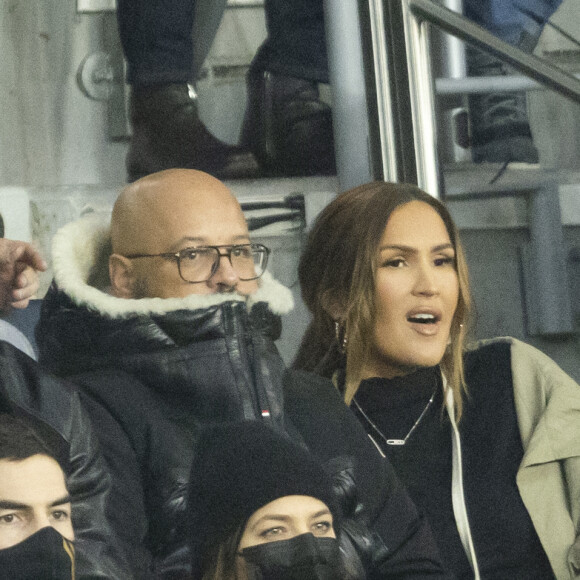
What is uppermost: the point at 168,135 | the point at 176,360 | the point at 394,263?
the point at 168,135

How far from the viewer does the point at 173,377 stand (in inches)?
53.6

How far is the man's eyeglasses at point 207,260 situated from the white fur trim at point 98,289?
3 centimetres

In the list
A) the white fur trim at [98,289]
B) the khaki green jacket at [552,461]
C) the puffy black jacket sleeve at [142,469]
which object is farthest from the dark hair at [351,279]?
the puffy black jacket sleeve at [142,469]

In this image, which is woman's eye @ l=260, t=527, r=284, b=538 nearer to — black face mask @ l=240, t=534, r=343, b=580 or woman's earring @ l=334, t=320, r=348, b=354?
black face mask @ l=240, t=534, r=343, b=580

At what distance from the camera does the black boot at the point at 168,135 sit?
1901mm

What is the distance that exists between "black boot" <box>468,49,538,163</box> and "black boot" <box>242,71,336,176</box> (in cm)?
29

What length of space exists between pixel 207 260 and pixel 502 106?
0.82 meters

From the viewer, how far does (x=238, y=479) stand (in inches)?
53.3

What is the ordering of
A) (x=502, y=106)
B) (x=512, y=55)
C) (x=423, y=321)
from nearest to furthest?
1. (x=423, y=321)
2. (x=512, y=55)
3. (x=502, y=106)

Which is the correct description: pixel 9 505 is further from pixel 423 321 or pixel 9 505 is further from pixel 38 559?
pixel 423 321

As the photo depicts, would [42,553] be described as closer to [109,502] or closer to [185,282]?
[109,502]

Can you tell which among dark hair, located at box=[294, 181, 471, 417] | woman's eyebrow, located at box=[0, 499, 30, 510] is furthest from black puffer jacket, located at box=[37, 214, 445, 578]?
dark hair, located at box=[294, 181, 471, 417]

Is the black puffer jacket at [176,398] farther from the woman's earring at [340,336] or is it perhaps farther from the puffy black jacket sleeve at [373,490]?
the woman's earring at [340,336]

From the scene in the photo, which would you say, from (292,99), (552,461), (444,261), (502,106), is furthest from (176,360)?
(502,106)
